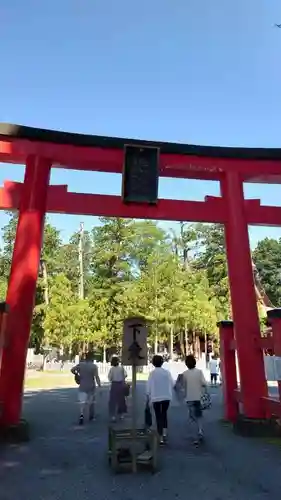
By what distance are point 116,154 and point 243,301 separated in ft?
13.1

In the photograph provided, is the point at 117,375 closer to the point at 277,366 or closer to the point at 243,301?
the point at 243,301

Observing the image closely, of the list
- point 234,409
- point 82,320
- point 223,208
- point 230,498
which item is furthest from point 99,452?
point 82,320

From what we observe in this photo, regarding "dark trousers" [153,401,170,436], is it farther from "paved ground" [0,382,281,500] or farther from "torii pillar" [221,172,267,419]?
"torii pillar" [221,172,267,419]

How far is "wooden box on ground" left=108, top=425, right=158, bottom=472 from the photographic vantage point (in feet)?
18.0

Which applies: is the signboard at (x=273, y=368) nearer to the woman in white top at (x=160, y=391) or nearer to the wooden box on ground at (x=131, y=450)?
the woman in white top at (x=160, y=391)

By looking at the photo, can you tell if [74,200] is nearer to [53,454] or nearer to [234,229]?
[234,229]

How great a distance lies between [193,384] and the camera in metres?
7.25

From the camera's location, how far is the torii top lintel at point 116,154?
8617 mm

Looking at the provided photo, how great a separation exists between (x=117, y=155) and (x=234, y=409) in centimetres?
604

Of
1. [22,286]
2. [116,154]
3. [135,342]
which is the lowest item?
[135,342]

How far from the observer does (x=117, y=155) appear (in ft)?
29.6

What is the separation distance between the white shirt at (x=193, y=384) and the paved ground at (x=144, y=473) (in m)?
0.78

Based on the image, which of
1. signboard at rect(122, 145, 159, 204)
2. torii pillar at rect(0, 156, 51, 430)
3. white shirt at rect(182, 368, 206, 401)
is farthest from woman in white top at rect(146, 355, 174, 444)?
signboard at rect(122, 145, 159, 204)

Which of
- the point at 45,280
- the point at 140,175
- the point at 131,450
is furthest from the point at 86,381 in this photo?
the point at 45,280
